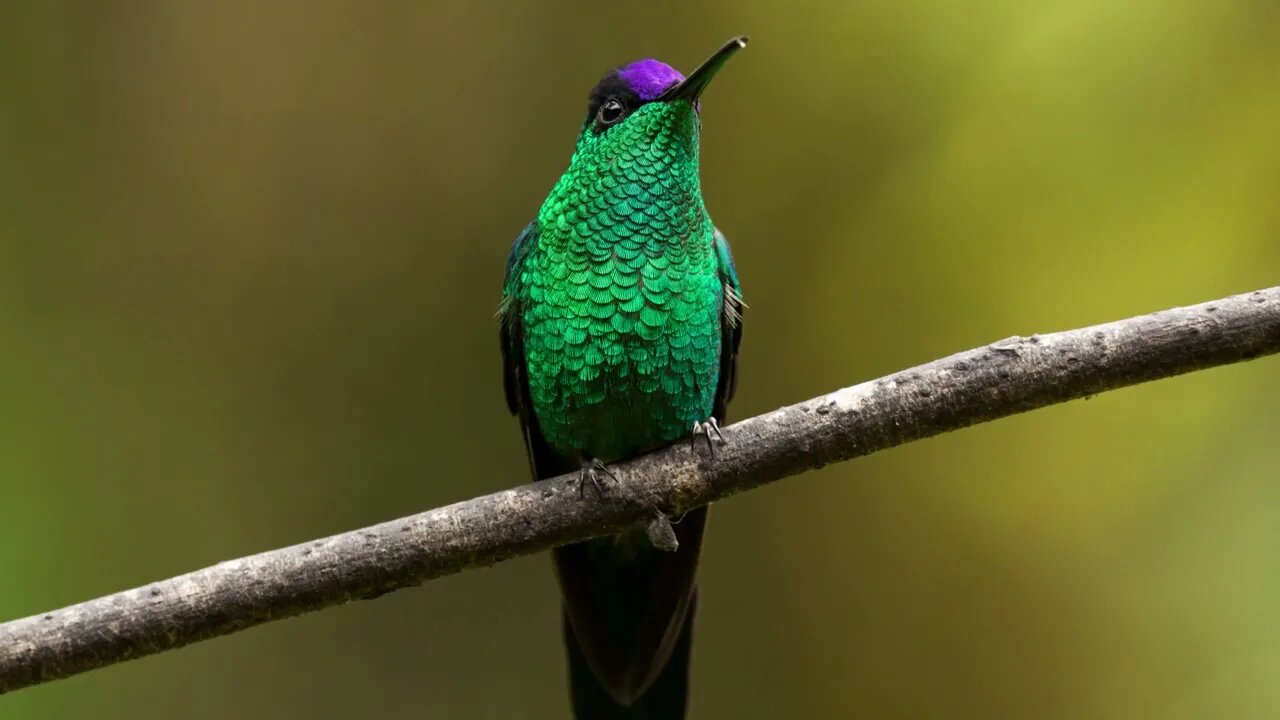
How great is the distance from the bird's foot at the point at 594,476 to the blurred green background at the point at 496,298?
2.05 metres

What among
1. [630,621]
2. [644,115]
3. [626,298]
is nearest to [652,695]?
[630,621]

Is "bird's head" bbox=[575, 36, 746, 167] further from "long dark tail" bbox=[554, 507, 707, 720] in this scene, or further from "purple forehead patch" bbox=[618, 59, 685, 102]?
"long dark tail" bbox=[554, 507, 707, 720]

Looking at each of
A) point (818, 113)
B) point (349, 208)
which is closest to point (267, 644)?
point (349, 208)

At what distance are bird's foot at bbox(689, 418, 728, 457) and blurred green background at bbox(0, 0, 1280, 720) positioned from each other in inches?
76.1

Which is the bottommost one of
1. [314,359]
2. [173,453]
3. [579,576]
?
[579,576]

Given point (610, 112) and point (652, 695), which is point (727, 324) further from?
point (652, 695)

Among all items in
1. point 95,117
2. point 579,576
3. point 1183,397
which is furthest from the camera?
point 95,117

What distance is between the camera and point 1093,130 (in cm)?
425

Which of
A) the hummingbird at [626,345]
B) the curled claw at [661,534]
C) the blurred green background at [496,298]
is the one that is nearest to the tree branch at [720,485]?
the curled claw at [661,534]

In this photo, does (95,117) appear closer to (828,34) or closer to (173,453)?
(173,453)

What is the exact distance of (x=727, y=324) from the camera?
2.88 metres

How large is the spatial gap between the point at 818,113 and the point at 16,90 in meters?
3.13

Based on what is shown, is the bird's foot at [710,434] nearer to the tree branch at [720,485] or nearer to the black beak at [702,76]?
the tree branch at [720,485]

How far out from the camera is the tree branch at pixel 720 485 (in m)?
2.08
